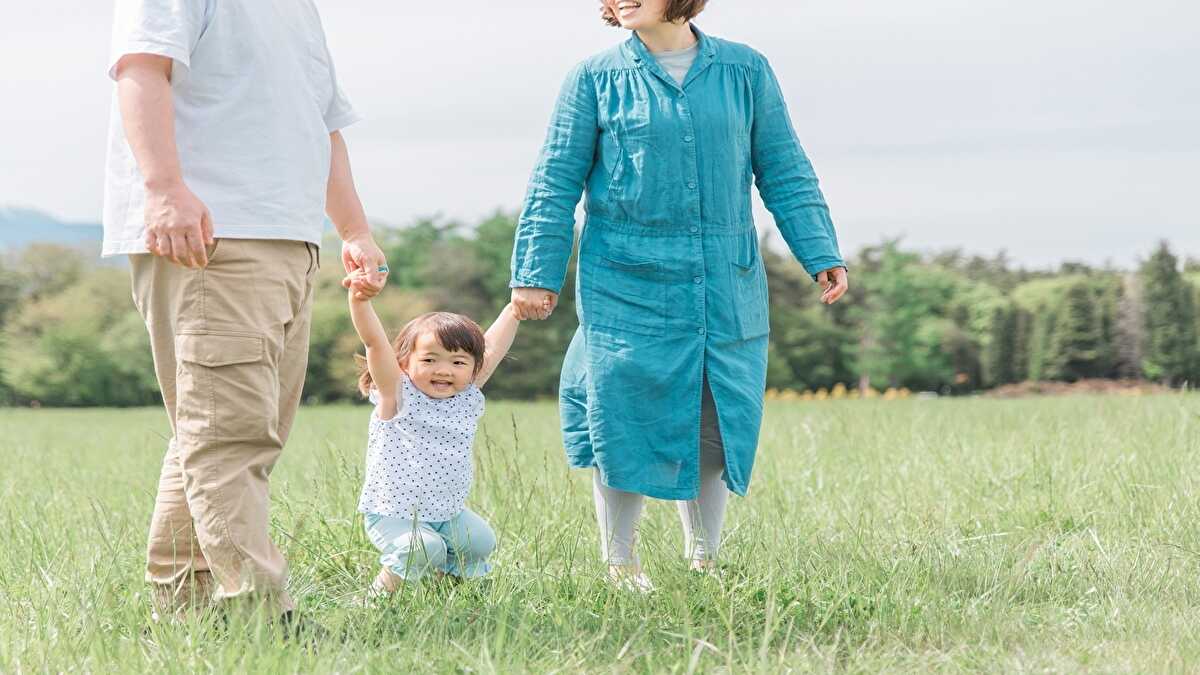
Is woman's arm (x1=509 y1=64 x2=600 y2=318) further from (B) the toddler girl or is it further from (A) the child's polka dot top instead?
(A) the child's polka dot top

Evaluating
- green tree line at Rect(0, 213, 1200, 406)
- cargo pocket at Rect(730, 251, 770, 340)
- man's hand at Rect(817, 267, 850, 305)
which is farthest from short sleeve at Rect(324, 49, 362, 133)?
green tree line at Rect(0, 213, 1200, 406)

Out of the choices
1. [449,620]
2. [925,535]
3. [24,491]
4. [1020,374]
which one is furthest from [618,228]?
[1020,374]

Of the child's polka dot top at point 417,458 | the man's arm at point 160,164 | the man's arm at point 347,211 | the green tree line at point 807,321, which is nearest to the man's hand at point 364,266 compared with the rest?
the man's arm at point 347,211

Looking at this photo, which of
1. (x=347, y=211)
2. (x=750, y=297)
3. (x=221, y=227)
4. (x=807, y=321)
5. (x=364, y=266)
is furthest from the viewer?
(x=807, y=321)

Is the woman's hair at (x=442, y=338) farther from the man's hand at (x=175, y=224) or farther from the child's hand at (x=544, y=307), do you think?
the man's hand at (x=175, y=224)

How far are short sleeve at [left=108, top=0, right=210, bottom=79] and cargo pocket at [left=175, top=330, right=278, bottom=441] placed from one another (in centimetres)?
58

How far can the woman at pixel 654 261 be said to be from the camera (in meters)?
3.22

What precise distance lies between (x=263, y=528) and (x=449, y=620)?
482 millimetres

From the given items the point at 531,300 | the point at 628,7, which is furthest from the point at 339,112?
the point at 628,7

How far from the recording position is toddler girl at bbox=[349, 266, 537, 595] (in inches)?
125

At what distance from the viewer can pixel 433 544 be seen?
10.3 ft

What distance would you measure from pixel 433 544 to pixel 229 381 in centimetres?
79

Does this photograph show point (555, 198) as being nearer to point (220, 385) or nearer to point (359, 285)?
point (359, 285)

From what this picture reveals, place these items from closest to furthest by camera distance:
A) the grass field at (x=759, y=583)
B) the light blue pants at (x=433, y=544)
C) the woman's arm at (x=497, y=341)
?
1. the grass field at (x=759, y=583)
2. the light blue pants at (x=433, y=544)
3. the woman's arm at (x=497, y=341)
